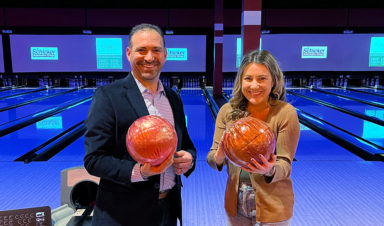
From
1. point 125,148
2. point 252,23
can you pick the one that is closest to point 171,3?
point 252,23

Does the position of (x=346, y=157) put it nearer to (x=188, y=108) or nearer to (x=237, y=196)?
(x=237, y=196)

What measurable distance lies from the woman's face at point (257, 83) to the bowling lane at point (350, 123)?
3496mm

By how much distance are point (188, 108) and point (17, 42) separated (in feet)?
25.8

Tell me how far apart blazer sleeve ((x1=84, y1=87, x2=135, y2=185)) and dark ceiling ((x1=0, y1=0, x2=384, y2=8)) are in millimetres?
9912

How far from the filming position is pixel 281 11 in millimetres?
10586

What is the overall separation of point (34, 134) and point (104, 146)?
4012 mm

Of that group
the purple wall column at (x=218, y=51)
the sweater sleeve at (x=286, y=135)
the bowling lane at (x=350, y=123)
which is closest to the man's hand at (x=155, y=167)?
the sweater sleeve at (x=286, y=135)

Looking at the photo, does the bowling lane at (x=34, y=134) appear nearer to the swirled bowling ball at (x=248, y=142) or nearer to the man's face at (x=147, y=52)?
the man's face at (x=147, y=52)

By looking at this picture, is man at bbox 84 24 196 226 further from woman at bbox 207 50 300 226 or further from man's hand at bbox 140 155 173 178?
woman at bbox 207 50 300 226

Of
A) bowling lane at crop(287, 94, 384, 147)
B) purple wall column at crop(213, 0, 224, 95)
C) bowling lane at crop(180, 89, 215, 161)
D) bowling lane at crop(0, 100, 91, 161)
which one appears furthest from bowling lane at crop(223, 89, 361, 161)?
purple wall column at crop(213, 0, 224, 95)

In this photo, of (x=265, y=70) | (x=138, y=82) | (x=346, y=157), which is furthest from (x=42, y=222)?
(x=346, y=157)

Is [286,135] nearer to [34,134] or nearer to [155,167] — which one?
[155,167]

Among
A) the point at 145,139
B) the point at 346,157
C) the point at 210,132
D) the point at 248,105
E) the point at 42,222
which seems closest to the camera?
the point at 145,139

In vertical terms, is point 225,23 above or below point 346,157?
above
